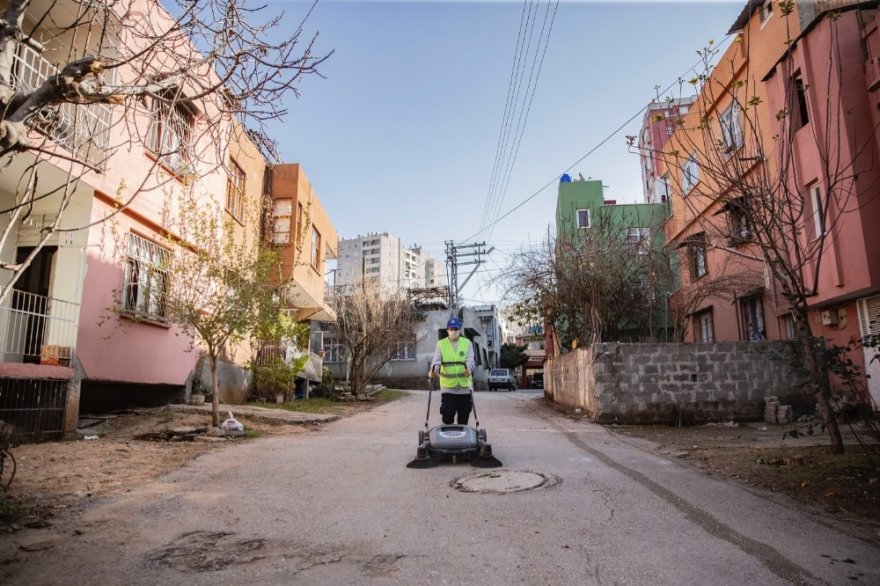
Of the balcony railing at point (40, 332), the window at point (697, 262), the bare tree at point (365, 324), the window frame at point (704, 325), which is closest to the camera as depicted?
the balcony railing at point (40, 332)

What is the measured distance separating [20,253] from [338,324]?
13815 millimetres

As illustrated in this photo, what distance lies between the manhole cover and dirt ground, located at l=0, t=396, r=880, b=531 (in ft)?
7.58

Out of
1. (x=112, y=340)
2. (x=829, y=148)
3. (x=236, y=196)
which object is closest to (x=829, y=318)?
(x=829, y=148)

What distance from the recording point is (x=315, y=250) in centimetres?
2208

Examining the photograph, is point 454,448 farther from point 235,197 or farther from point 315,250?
point 315,250

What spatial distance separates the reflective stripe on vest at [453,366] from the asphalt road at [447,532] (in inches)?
48.6

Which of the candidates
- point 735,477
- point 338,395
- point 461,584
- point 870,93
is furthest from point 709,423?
point 338,395

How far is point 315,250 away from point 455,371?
15301mm

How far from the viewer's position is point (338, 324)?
2388 cm

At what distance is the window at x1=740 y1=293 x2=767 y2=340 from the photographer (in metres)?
15.9

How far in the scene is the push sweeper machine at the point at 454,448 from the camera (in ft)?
23.1

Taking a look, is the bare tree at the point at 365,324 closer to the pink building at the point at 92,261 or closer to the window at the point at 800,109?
the pink building at the point at 92,261

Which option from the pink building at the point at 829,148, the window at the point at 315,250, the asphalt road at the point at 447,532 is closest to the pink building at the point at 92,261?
the asphalt road at the point at 447,532

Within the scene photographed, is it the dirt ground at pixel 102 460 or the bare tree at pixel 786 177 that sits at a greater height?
the bare tree at pixel 786 177
